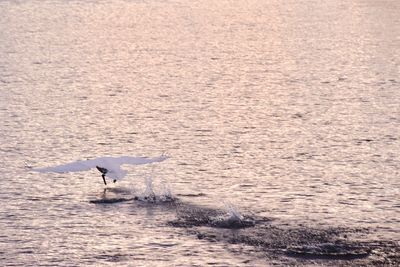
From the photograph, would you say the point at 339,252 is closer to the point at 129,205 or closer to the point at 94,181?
the point at 129,205

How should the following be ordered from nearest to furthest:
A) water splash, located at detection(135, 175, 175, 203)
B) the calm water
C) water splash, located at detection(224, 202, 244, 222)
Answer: the calm water, water splash, located at detection(224, 202, 244, 222), water splash, located at detection(135, 175, 175, 203)

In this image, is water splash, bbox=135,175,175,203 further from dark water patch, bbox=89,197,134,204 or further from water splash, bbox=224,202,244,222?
water splash, bbox=224,202,244,222

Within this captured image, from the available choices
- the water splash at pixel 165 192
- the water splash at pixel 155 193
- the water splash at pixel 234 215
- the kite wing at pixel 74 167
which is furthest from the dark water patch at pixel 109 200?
the water splash at pixel 234 215

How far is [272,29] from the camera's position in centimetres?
4378

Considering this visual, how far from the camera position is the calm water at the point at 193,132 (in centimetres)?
1523

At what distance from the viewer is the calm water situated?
15234mm

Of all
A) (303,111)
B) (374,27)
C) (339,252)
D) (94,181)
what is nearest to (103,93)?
(303,111)

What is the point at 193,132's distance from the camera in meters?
21.7

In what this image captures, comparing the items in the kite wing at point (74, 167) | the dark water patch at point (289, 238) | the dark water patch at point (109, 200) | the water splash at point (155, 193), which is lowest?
the dark water patch at point (289, 238)

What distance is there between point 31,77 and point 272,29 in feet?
52.9

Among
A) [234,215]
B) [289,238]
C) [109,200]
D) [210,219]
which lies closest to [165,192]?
[109,200]

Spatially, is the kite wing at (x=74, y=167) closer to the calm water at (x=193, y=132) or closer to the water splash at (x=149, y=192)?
the calm water at (x=193, y=132)

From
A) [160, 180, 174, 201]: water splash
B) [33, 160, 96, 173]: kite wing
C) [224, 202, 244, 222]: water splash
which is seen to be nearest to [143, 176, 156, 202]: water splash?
[160, 180, 174, 201]: water splash

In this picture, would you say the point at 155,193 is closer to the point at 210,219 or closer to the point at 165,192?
the point at 165,192
